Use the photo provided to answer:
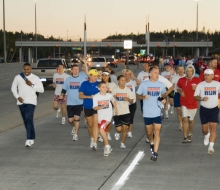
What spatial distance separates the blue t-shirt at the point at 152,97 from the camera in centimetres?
1090

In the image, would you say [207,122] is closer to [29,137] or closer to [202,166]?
[202,166]

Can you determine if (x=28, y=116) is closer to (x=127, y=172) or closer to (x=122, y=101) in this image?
(x=122, y=101)

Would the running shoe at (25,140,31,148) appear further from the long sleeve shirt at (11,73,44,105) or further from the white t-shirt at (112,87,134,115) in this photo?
the white t-shirt at (112,87,134,115)

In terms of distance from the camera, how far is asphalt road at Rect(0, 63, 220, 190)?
28.7ft

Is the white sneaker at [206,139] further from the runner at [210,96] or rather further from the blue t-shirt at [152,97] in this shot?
the blue t-shirt at [152,97]

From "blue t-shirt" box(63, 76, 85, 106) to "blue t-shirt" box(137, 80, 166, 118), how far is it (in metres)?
3.09

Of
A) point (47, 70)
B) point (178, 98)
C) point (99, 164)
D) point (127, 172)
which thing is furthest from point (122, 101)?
point (47, 70)

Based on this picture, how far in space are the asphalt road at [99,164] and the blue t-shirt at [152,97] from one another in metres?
0.88

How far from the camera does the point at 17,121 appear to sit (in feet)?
56.6

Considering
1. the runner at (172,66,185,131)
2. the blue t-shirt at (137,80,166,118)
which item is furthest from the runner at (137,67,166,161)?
the runner at (172,66,185,131)

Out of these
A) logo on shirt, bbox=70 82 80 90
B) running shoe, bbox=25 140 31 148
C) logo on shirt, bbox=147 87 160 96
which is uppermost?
logo on shirt, bbox=147 87 160 96

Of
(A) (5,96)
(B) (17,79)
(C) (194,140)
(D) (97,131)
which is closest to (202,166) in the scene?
(D) (97,131)

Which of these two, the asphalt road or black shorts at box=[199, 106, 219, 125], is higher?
black shorts at box=[199, 106, 219, 125]

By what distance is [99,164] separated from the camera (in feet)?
34.2
